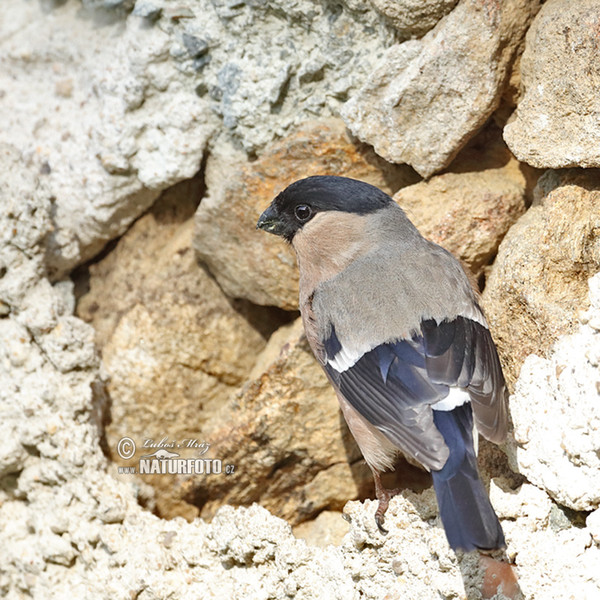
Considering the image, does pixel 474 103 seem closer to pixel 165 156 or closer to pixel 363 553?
pixel 165 156

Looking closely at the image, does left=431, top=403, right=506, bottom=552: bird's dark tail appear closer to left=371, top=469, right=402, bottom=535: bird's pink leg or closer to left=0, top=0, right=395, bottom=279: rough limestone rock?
left=371, top=469, right=402, bottom=535: bird's pink leg

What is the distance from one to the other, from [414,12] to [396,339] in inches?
52.7

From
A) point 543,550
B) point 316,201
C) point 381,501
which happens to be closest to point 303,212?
point 316,201

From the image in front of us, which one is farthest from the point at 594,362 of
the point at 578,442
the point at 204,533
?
the point at 204,533

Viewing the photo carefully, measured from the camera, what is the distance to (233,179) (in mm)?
3750

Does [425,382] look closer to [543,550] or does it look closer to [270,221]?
[543,550]

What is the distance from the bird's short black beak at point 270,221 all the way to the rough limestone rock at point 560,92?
99 cm

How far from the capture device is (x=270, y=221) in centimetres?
351

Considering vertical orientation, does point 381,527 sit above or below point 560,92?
below

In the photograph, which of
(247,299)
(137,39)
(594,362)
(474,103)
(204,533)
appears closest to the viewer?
(594,362)

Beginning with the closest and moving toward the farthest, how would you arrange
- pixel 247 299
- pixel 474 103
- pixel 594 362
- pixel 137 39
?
1. pixel 594 362
2. pixel 474 103
3. pixel 137 39
4. pixel 247 299

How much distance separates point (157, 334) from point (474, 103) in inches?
72.0

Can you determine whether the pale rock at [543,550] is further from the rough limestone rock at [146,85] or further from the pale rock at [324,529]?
the rough limestone rock at [146,85]

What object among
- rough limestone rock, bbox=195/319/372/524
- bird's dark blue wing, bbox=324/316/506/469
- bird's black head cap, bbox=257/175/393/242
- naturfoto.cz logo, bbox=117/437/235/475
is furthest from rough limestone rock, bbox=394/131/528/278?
naturfoto.cz logo, bbox=117/437/235/475
